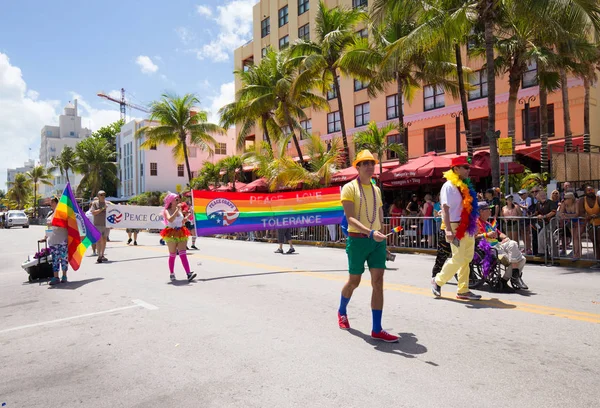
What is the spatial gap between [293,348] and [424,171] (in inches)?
525

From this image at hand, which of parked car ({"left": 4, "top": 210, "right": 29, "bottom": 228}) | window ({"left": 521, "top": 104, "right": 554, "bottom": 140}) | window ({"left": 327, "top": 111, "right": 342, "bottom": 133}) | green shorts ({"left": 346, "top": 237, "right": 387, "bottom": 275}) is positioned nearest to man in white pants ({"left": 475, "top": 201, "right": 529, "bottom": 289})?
green shorts ({"left": 346, "top": 237, "right": 387, "bottom": 275})

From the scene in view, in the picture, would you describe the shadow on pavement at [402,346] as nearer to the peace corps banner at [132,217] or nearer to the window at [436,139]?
the peace corps banner at [132,217]

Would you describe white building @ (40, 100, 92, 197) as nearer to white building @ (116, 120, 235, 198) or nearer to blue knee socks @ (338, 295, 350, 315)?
white building @ (116, 120, 235, 198)

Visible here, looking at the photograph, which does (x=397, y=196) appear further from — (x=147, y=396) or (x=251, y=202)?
(x=147, y=396)

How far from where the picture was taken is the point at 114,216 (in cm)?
1577

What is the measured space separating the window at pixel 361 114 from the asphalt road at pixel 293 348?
24819mm

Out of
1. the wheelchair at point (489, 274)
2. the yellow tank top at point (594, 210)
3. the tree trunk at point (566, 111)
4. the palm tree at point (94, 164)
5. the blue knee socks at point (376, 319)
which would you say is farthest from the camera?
the palm tree at point (94, 164)

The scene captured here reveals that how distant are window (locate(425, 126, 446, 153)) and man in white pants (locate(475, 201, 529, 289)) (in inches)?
816

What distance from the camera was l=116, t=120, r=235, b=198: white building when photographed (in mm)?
57803

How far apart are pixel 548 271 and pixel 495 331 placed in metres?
5.71

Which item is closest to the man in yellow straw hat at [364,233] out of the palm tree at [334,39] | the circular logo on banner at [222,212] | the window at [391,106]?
the circular logo on banner at [222,212]

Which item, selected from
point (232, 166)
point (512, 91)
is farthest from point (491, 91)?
point (232, 166)

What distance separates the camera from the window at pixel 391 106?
29797 mm

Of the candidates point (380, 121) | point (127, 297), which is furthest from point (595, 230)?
point (380, 121)
